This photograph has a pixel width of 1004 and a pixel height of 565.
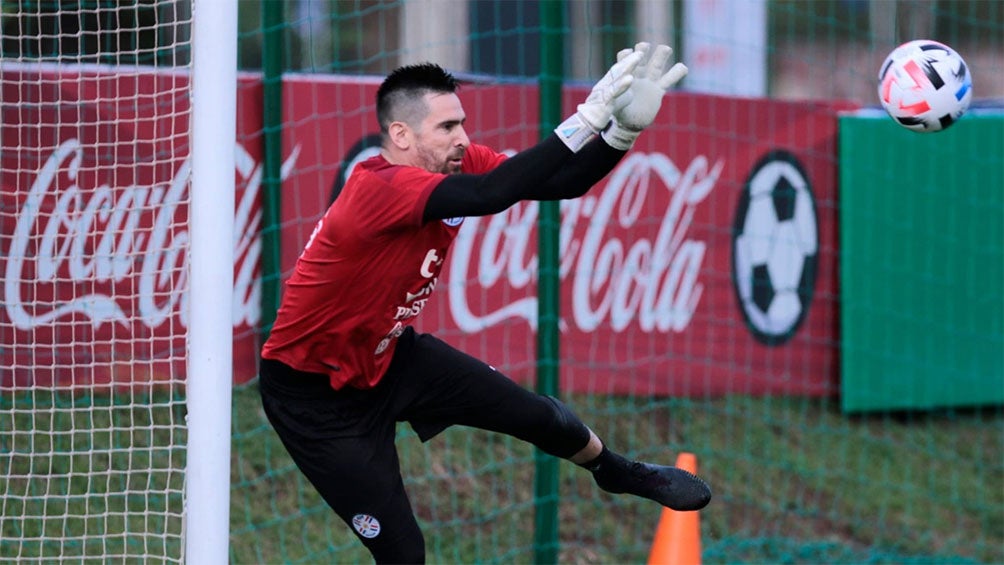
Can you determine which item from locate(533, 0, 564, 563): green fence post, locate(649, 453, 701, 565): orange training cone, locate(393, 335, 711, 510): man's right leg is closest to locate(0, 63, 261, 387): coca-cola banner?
locate(393, 335, 711, 510): man's right leg

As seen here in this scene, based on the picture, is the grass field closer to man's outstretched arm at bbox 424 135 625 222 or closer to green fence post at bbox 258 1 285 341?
green fence post at bbox 258 1 285 341

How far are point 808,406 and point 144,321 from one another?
461cm

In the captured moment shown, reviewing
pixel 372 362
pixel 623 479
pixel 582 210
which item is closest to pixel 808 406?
pixel 582 210

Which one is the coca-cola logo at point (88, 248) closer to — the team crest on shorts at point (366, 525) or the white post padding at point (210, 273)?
the white post padding at point (210, 273)

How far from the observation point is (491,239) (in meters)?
7.64

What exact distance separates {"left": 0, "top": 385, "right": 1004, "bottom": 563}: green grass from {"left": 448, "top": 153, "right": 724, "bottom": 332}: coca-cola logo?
22.2 inches

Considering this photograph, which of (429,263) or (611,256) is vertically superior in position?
(429,263)

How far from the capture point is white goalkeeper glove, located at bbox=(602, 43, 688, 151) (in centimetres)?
417

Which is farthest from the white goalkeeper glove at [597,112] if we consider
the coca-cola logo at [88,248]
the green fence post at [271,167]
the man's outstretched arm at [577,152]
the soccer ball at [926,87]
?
the green fence post at [271,167]

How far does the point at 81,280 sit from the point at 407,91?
205 centimetres

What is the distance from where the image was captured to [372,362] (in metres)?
4.71

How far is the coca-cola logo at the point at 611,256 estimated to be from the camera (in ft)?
25.0

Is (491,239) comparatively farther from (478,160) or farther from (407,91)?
(407,91)

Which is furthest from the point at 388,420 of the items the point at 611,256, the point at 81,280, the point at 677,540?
the point at 611,256
